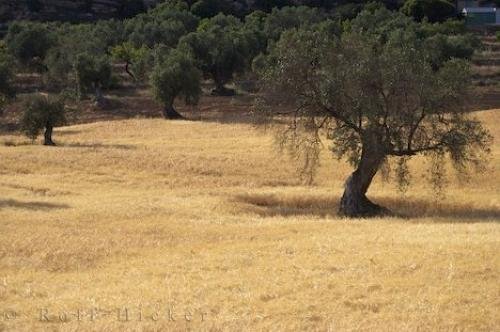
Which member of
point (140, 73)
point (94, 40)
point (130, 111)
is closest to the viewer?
point (130, 111)

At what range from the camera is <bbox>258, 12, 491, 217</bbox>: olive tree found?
2678cm

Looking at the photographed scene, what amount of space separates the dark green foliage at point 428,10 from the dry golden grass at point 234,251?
8283 cm

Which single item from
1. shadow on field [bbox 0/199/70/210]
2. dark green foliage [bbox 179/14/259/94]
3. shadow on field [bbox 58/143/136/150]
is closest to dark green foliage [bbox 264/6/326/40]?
dark green foliage [bbox 179/14/259/94]

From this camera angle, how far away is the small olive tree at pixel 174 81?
2349 inches

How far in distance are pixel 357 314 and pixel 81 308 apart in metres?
4.84

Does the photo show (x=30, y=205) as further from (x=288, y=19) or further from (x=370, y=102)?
(x=288, y=19)

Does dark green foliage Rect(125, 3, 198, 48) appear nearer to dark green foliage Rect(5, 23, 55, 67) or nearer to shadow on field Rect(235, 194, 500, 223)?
dark green foliage Rect(5, 23, 55, 67)

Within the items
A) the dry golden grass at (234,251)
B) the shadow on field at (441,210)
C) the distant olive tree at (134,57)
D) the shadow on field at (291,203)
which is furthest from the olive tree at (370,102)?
the distant olive tree at (134,57)

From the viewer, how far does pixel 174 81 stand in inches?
2352

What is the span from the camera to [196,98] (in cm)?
6194

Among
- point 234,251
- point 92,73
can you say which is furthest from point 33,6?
point 234,251

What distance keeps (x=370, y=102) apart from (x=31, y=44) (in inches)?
2546

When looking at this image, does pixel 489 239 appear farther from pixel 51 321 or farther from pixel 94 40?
pixel 94 40

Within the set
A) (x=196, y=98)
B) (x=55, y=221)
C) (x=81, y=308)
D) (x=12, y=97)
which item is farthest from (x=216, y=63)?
(x=81, y=308)
